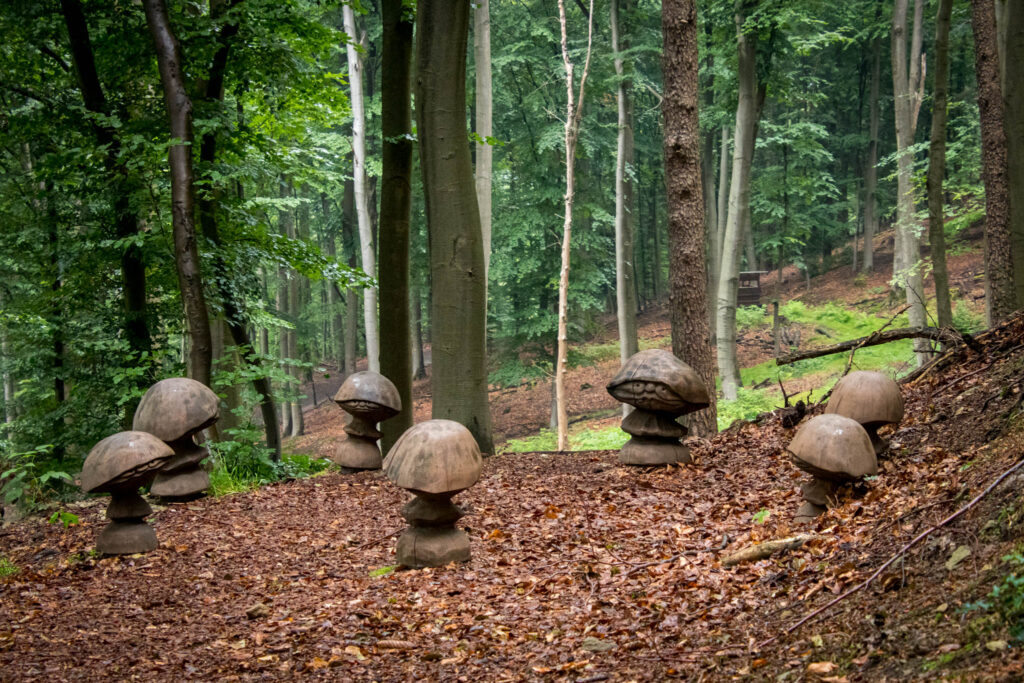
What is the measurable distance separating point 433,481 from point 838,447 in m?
3.11

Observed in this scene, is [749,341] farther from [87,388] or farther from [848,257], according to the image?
[87,388]

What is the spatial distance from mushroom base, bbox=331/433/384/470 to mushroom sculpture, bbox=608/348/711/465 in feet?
10.7

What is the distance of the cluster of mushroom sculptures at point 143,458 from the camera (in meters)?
6.24

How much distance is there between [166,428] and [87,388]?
3821mm

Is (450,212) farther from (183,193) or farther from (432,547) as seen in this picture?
(432,547)

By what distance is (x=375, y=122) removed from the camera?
22.0 meters

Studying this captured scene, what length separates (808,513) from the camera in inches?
215

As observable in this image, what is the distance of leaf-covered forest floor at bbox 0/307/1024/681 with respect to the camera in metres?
3.37

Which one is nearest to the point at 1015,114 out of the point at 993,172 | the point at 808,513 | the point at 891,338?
the point at 993,172

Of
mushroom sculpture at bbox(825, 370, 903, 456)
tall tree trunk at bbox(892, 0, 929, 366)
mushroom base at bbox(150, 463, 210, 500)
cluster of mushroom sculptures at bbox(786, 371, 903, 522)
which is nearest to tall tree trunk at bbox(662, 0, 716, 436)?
mushroom sculpture at bbox(825, 370, 903, 456)

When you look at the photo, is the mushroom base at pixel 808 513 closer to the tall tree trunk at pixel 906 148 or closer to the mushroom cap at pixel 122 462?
the mushroom cap at pixel 122 462

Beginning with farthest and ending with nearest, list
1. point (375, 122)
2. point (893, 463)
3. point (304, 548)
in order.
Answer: point (375, 122), point (304, 548), point (893, 463)

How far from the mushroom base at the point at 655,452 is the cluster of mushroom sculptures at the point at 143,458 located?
4.65 metres

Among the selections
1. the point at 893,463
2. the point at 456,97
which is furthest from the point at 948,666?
the point at 456,97
